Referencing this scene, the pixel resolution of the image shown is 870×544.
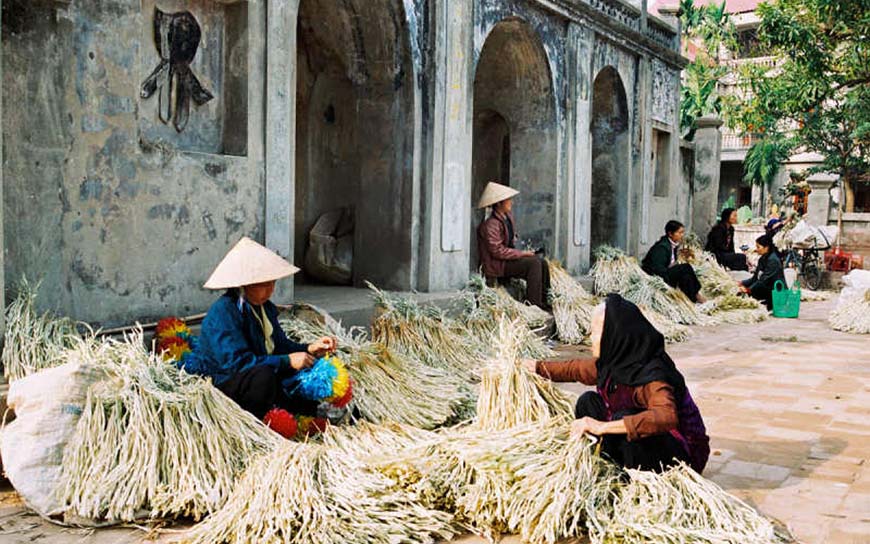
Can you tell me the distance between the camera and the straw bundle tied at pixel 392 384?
4.57 m

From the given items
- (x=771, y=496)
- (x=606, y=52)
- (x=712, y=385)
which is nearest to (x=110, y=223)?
(x=771, y=496)

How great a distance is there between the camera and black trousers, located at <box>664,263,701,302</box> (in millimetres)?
10125

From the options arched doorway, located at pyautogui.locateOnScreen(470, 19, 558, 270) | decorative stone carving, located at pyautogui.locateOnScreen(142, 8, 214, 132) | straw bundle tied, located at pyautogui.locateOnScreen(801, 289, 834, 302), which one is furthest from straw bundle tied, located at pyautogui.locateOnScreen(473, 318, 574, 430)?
straw bundle tied, located at pyautogui.locateOnScreen(801, 289, 834, 302)

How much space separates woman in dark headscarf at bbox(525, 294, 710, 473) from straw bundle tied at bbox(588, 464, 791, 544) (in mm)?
121

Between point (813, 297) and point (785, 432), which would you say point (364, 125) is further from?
point (813, 297)

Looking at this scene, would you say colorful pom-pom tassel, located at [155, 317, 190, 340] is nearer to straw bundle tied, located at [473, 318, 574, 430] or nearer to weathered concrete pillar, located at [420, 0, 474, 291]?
straw bundle tied, located at [473, 318, 574, 430]

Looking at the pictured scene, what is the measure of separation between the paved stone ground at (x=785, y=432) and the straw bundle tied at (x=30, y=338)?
622 mm

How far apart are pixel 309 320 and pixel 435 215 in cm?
259

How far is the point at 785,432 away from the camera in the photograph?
15.9 feet

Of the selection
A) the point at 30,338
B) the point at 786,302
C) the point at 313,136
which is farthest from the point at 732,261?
the point at 30,338

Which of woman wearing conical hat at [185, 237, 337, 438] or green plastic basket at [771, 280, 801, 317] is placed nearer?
woman wearing conical hat at [185, 237, 337, 438]

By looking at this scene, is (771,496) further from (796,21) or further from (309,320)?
(796,21)

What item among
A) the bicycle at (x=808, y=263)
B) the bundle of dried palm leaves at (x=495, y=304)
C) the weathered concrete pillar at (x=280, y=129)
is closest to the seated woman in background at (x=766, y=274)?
the bundle of dried palm leaves at (x=495, y=304)

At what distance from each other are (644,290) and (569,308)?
1503 mm
